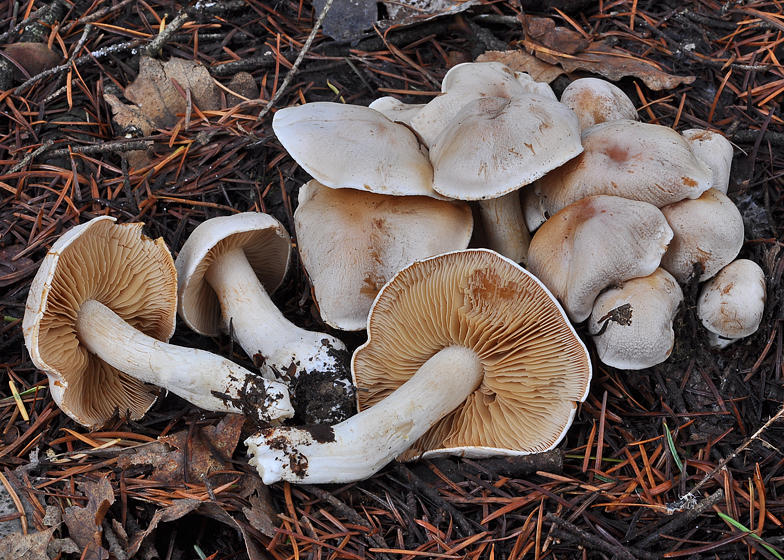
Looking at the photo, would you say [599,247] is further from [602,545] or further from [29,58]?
[29,58]

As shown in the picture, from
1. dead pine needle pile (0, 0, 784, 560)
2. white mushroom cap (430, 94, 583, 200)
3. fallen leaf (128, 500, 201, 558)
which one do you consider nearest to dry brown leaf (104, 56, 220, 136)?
dead pine needle pile (0, 0, 784, 560)

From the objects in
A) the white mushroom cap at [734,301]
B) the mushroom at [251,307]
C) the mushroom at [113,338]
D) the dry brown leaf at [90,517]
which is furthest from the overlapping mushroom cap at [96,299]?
the white mushroom cap at [734,301]

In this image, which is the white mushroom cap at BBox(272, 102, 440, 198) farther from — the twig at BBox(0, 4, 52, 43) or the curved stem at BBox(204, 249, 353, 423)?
the twig at BBox(0, 4, 52, 43)

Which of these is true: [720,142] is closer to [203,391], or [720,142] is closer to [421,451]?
[421,451]

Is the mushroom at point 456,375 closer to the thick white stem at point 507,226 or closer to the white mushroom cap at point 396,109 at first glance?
the thick white stem at point 507,226

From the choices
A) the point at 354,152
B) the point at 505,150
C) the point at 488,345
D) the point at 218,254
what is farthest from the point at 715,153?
the point at 218,254

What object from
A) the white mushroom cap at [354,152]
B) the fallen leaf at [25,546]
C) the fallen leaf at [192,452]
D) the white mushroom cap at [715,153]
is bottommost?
the fallen leaf at [192,452]
